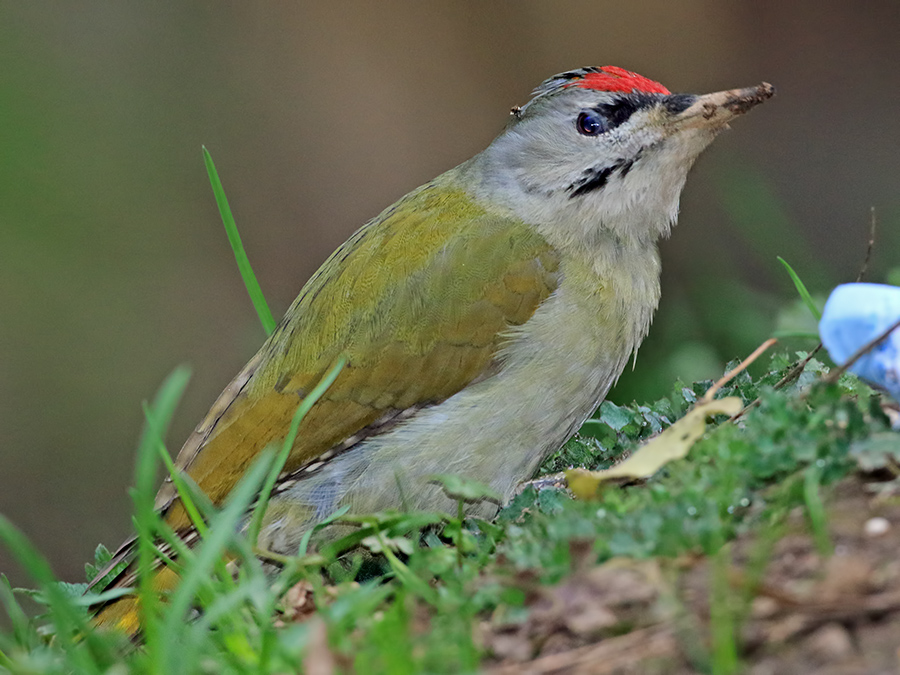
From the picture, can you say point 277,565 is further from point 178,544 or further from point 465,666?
point 465,666

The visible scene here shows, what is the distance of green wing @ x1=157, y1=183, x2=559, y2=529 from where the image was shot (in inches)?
140

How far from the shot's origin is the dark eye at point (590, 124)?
3938 mm

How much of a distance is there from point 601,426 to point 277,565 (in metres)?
1.15

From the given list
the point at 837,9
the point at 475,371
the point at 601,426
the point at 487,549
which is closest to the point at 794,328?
the point at 601,426

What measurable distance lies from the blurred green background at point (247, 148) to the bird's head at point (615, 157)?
3.05 meters

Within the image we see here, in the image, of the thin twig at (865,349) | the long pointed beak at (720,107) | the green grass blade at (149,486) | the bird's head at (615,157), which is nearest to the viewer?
the green grass blade at (149,486)

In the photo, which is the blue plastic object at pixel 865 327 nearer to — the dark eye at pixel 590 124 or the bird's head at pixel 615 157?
the bird's head at pixel 615 157

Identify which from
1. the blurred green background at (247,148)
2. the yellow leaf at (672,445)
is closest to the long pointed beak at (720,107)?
the yellow leaf at (672,445)

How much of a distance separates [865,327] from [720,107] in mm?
1575

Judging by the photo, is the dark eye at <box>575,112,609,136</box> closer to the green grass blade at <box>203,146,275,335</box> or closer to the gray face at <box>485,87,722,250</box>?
the gray face at <box>485,87,722,250</box>

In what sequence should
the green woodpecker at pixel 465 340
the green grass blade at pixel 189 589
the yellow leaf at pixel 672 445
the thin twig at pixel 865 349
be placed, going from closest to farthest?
1. the green grass blade at pixel 189 589
2. the thin twig at pixel 865 349
3. the yellow leaf at pixel 672 445
4. the green woodpecker at pixel 465 340

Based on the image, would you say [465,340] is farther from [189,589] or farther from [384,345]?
[189,589]

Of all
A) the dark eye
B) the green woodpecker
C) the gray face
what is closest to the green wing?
the green woodpecker

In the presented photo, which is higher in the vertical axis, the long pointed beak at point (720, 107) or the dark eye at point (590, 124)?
the dark eye at point (590, 124)
